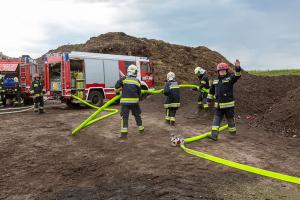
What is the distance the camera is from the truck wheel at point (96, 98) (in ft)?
56.1

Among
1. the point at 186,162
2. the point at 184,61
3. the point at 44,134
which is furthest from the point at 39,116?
the point at 184,61

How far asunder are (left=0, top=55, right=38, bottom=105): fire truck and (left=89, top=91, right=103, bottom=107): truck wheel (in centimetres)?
540

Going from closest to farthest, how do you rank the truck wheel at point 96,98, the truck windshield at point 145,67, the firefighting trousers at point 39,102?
the firefighting trousers at point 39,102
the truck wheel at point 96,98
the truck windshield at point 145,67

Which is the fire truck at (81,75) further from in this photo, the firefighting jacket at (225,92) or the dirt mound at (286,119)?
the firefighting jacket at (225,92)

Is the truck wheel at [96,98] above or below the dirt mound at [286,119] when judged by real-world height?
above

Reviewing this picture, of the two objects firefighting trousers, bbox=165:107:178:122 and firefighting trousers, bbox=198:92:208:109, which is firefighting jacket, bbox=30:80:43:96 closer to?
firefighting trousers, bbox=165:107:178:122

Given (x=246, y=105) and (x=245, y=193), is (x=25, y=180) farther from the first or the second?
(x=246, y=105)

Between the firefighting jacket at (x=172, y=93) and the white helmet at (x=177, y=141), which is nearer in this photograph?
the white helmet at (x=177, y=141)

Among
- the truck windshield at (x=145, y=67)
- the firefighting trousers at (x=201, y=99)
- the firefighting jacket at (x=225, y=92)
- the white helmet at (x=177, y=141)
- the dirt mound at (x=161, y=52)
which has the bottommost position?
the white helmet at (x=177, y=141)

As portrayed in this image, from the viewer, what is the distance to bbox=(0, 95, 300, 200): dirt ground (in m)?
5.16

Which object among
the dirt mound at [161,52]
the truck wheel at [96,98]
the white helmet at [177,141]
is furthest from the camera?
the dirt mound at [161,52]

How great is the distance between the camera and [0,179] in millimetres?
5977

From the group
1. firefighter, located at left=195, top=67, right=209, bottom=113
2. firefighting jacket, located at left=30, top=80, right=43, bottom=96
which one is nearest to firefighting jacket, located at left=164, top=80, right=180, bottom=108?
firefighter, located at left=195, top=67, right=209, bottom=113

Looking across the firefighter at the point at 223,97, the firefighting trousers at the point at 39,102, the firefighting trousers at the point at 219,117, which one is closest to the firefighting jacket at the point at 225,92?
the firefighter at the point at 223,97
